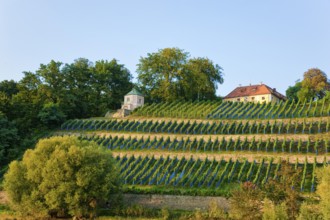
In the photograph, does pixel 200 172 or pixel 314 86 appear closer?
pixel 200 172

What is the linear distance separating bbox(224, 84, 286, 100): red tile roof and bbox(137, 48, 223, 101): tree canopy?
6.42 m

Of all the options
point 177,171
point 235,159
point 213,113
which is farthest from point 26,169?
point 213,113

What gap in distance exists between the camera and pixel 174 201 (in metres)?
30.3

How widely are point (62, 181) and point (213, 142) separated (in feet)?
57.1

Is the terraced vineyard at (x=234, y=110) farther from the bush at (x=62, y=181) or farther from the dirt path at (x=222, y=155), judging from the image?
the bush at (x=62, y=181)

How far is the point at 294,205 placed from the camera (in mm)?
23672

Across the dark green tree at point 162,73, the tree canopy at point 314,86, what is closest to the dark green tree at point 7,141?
the dark green tree at point 162,73

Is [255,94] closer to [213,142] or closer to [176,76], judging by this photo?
[176,76]

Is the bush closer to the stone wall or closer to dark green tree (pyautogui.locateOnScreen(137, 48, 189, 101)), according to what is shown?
the stone wall

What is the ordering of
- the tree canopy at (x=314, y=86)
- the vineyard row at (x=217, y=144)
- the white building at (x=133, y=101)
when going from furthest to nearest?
the white building at (x=133, y=101) < the tree canopy at (x=314, y=86) < the vineyard row at (x=217, y=144)

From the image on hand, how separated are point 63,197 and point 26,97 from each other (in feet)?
94.9

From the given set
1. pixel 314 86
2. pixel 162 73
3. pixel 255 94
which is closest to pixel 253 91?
pixel 255 94

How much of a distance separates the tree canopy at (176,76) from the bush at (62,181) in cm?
2975

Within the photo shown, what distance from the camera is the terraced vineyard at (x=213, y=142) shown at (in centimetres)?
A: 3306
